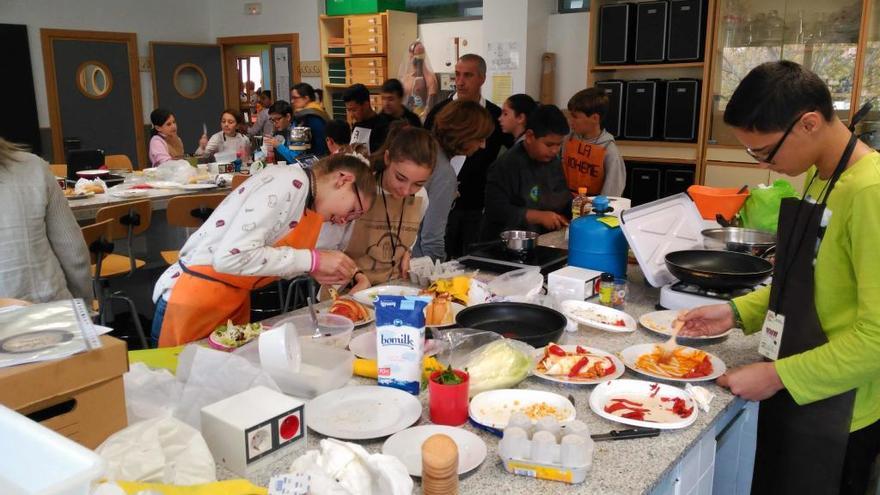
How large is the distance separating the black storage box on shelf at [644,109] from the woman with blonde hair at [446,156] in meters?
2.80

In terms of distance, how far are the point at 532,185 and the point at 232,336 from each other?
2165 mm

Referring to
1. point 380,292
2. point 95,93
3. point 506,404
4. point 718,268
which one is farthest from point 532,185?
point 95,93

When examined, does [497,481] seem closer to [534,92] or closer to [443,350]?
[443,350]

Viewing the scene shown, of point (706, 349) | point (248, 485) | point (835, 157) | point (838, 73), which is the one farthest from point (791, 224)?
point (838, 73)

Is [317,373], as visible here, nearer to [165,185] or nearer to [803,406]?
[803,406]

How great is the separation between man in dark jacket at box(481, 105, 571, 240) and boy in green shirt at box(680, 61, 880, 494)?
1.88 m

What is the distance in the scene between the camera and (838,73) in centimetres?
498

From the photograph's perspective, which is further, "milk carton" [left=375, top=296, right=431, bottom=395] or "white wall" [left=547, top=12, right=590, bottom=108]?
"white wall" [left=547, top=12, right=590, bottom=108]

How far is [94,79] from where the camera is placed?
8133 mm

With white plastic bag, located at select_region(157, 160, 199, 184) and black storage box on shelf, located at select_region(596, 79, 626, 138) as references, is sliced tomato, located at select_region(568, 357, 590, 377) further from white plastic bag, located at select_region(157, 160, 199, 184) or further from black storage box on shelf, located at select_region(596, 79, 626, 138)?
white plastic bag, located at select_region(157, 160, 199, 184)

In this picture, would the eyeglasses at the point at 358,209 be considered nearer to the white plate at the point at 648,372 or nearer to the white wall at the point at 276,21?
the white plate at the point at 648,372

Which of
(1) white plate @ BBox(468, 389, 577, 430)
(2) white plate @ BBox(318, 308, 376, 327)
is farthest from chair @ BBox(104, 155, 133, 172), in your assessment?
(1) white plate @ BBox(468, 389, 577, 430)

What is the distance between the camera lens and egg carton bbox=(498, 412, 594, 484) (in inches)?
48.2

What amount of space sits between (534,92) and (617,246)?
4109mm
